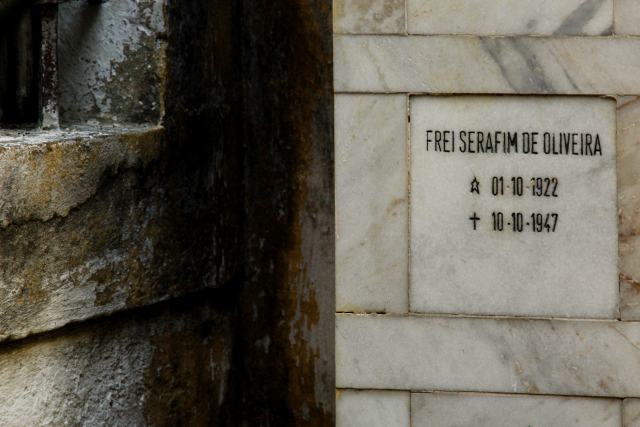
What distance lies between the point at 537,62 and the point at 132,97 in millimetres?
1411

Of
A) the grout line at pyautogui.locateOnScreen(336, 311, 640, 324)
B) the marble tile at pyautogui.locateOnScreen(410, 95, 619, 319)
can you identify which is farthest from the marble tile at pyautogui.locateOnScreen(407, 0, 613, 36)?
the grout line at pyautogui.locateOnScreen(336, 311, 640, 324)

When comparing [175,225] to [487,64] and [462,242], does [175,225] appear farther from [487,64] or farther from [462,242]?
[487,64]

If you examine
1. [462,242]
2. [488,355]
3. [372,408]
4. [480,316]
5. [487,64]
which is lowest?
[372,408]

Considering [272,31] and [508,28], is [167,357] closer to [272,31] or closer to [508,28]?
[272,31]

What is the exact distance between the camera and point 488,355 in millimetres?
1776

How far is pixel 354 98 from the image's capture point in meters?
1.80

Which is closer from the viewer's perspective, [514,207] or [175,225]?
[175,225]

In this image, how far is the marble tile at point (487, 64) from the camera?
1730mm

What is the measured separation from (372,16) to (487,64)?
458 mm

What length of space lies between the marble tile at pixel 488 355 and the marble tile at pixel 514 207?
60mm

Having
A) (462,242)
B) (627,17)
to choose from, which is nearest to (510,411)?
(462,242)

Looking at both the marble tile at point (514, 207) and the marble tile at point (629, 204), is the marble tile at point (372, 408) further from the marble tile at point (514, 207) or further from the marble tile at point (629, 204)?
the marble tile at point (629, 204)

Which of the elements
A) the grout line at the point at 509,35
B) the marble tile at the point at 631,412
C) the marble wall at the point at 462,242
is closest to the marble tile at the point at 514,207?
the marble wall at the point at 462,242

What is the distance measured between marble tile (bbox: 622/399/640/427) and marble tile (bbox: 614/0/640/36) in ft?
4.31
